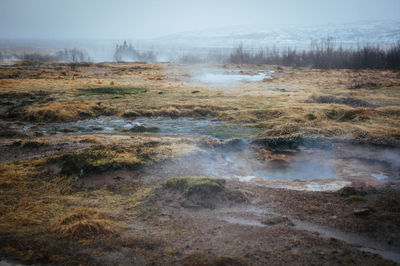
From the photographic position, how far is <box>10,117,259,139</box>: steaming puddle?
14.0 meters

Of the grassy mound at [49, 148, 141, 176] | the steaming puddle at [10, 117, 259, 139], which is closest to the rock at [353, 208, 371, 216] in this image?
the grassy mound at [49, 148, 141, 176]

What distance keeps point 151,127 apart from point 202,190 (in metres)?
7.96

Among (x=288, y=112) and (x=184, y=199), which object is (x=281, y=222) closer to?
(x=184, y=199)

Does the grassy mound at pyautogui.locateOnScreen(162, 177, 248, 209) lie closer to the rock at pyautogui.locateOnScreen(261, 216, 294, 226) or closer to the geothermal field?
the geothermal field

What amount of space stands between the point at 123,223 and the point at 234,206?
235 cm

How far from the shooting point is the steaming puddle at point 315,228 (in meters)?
5.40

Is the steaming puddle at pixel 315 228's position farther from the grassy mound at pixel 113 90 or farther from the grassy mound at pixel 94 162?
the grassy mound at pixel 113 90

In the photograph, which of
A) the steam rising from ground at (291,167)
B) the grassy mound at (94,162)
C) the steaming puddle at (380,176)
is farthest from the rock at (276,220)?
the grassy mound at (94,162)

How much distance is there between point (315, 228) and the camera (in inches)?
242

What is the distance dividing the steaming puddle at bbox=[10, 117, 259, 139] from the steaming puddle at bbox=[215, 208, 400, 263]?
6536 millimetres

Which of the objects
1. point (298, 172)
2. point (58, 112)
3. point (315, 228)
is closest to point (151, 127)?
point (58, 112)

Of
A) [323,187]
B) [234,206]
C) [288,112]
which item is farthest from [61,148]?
[288,112]

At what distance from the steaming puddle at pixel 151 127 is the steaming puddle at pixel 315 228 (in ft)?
21.4

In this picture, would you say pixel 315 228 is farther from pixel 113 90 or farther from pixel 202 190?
pixel 113 90
